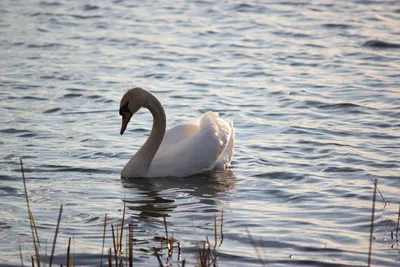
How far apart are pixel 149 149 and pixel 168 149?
34 centimetres

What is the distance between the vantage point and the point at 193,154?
8.60m

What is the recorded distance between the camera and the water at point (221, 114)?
6594 mm

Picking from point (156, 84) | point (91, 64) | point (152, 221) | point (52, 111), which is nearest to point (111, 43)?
point (91, 64)

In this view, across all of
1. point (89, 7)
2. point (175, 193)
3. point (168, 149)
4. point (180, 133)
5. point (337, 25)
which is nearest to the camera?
point (175, 193)

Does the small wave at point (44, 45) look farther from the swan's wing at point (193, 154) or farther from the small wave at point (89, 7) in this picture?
the swan's wing at point (193, 154)

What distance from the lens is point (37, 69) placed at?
45.3ft

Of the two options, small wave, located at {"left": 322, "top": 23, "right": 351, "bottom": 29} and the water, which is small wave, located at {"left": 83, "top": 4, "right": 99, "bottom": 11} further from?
small wave, located at {"left": 322, "top": 23, "right": 351, "bottom": 29}

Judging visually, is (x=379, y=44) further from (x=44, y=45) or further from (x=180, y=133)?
(x=180, y=133)

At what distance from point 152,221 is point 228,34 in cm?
1069

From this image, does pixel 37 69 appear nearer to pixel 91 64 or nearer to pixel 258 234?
pixel 91 64

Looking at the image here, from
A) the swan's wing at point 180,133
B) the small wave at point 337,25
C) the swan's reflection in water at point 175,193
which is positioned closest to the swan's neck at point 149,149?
the swan's reflection in water at point 175,193

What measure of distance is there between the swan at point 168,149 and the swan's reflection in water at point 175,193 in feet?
0.32

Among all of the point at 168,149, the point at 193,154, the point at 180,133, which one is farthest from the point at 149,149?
the point at 180,133

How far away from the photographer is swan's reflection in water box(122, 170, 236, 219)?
24.3 feet
